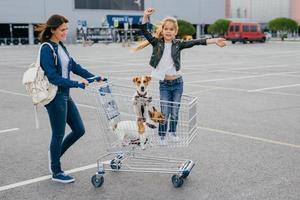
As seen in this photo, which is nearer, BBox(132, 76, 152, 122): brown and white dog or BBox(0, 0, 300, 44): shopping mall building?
BBox(132, 76, 152, 122): brown and white dog

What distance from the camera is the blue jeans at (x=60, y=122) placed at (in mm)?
4898

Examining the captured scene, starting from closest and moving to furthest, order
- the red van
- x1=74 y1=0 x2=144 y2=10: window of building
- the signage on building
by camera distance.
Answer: the red van < x1=74 y1=0 x2=144 y2=10: window of building < the signage on building

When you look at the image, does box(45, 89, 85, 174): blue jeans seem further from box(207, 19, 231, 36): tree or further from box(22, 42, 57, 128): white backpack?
box(207, 19, 231, 36): tree

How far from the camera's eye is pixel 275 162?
5707mm

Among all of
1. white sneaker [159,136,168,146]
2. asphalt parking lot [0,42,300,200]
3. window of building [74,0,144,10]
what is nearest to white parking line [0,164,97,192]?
asphalt parking lot [0,42,300,200]

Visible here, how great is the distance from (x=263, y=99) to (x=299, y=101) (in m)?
0.80

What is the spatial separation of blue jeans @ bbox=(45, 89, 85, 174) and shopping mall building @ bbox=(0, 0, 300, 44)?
175ft

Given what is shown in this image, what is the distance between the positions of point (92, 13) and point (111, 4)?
4130 millimetres

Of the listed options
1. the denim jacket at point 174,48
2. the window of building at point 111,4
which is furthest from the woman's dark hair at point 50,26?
the window of building at point 111,4

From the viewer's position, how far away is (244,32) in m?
49.8

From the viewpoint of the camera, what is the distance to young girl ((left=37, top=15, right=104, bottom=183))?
15.5 ft

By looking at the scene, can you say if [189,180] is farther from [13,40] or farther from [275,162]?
[13,40]

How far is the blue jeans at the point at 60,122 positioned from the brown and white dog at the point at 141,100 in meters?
0.80

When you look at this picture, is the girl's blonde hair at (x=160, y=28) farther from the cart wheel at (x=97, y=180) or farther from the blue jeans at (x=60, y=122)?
the cart wheel at (x=97, y=180)
